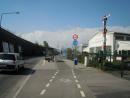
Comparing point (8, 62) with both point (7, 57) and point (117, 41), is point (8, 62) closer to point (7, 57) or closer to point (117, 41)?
point (7, 57)

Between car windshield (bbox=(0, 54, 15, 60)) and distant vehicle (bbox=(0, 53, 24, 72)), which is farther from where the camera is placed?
car windshield (bbox=(0, 54, 15, 60))

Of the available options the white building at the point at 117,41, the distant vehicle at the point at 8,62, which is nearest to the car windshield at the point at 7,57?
the distant vehicle at the point at 8,62

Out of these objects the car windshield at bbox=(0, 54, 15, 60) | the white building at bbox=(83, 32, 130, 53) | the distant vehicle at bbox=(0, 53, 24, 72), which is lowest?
the distant vehicle at bbox=(0, 53, 24, 72)

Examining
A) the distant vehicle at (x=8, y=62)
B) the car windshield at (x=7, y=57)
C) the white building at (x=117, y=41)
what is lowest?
the distant vehicle at (x=8, y=62)

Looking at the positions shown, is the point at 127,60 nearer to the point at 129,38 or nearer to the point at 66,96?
the point at 66,96

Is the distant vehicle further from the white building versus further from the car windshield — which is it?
the white building

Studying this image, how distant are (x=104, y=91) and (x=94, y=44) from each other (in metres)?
71.1

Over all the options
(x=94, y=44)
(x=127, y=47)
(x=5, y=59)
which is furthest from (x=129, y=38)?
(x=5, y=59)

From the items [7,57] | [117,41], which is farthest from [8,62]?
[117,41]

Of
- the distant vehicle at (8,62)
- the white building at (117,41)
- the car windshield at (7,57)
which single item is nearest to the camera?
the distant vehicle at (8,62)

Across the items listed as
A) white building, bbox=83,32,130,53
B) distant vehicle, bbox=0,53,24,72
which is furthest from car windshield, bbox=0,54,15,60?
white building, bbox=83,32,130,53

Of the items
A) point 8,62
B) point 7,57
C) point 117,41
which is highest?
point 117,41

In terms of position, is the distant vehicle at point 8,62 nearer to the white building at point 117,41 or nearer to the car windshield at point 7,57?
the car windshield at point 7,57

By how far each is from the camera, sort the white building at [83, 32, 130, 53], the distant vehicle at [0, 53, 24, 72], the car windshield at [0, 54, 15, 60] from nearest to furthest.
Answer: the distant vehicle at [0, 53, 24, 72], the car windshield at [0, 54, 15, 60], the white building at [83, 32, 130, 53]
